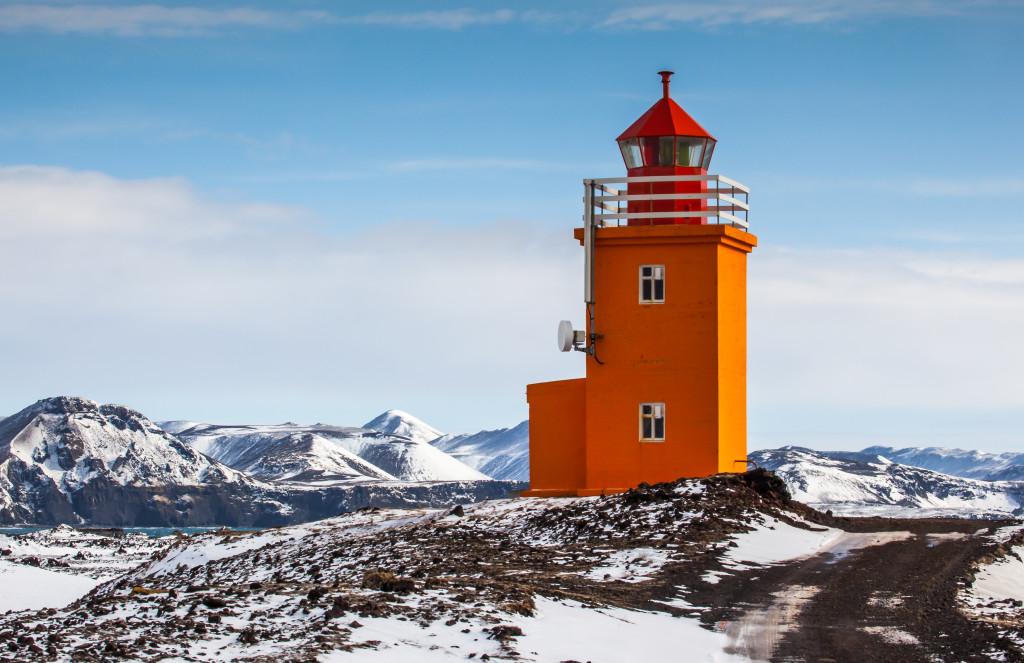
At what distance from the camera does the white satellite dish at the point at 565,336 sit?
1246 inches

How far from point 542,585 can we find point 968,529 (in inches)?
548

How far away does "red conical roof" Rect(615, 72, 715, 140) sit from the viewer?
32.5 meters

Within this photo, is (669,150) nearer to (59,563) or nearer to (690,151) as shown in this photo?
(690,151)

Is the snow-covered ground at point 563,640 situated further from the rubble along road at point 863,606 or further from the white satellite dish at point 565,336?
Answer: the white satellite dish at point 565,336

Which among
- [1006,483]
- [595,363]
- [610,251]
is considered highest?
[610,251]

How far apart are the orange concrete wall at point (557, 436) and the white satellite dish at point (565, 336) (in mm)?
2097

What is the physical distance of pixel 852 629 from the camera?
17.3 meters

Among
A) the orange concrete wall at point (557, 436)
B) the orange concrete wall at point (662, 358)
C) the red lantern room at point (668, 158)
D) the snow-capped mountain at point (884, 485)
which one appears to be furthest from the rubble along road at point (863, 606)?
the snow-capped mountain at point (884, 485)

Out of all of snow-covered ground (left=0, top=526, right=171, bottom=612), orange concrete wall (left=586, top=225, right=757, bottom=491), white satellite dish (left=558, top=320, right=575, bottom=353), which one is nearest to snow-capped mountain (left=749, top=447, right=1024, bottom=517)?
snow-covered ground (left=0, top=526, right=171, bottom=612)

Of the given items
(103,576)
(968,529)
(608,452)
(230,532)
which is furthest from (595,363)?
(103,576)

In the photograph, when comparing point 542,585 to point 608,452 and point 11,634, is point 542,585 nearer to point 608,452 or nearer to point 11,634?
point 11,634

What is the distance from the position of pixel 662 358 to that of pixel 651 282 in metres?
2.03

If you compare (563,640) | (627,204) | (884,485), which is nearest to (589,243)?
(627,204)

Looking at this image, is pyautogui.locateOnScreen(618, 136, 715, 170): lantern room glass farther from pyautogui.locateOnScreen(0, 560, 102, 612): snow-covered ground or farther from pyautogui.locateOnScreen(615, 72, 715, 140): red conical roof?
pyautogui.locateOnScreen(0, 560, 102, 612): snow-covered ground
